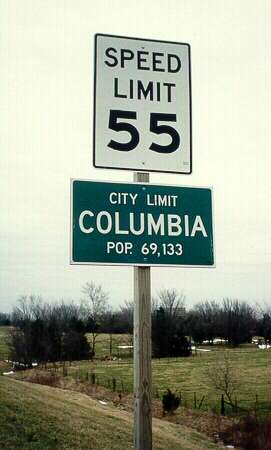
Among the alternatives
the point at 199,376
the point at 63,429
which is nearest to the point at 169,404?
the point at 63,429

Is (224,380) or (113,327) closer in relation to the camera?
(224,380)

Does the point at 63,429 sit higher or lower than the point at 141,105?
lower

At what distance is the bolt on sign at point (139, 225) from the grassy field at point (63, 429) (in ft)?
57.1

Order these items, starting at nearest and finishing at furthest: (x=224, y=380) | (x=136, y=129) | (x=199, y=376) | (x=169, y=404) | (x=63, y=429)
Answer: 1. (x=136, y=129)
2. (x=63, y=429)
3. (x=169, y=404)
4. (x=224, y=380)
5. (x=199, y=376)

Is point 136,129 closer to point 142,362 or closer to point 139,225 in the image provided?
point 139,225

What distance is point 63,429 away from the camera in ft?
74.9

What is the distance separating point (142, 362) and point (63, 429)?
21.4 m

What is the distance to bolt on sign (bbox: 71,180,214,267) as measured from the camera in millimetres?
A: 3146

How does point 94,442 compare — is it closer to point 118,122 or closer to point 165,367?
point 118,122

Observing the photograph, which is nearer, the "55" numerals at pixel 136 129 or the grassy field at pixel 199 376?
the "55" numerals at pixel 136 129

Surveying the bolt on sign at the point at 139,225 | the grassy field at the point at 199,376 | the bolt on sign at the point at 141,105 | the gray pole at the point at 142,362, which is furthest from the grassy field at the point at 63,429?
the bolt on sign at the point at 141,105

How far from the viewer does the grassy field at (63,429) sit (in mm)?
20266

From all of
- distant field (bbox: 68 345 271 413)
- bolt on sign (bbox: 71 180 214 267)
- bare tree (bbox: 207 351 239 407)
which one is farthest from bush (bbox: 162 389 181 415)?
bolt on sign (bbox: 71 180 214 267)

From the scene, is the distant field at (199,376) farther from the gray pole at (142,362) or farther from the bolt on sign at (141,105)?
the bolt on sign at (141,105)
